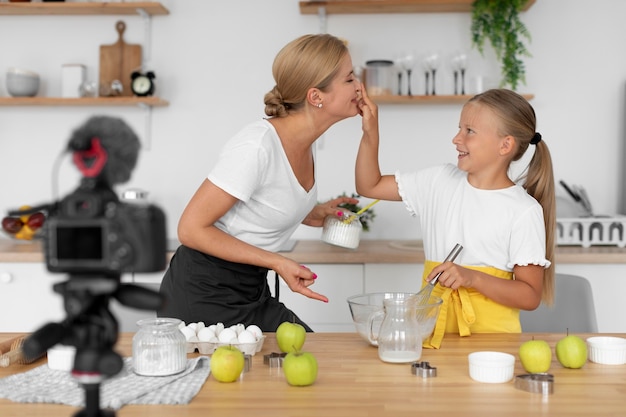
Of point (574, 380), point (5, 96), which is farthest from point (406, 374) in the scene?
point (5, 96)

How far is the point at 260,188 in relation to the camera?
1934 millimetres

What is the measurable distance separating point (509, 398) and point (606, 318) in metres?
1.97

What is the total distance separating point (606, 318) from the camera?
2.98 metres

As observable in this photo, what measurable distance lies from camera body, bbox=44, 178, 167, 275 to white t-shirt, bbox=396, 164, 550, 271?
136 cm

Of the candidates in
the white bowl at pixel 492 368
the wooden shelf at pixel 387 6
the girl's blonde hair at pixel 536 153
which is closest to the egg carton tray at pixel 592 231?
the wooden shelf at pixel 387 6

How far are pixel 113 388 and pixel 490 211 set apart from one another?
1.12 m

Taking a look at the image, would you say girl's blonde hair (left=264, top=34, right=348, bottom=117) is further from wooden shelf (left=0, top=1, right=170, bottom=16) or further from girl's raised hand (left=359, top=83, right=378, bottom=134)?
wooden shelf (left=0, top=1, right=170, bottom=16)

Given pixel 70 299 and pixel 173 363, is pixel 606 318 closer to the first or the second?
pixel 173 363

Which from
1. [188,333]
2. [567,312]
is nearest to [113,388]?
[188,333]

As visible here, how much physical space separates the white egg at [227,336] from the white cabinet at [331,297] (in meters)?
1.45

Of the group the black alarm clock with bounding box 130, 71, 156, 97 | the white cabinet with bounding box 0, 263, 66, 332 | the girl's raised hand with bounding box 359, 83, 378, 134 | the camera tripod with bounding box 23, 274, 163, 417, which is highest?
the black alarm clock with bounding box 130, 71, 156, 97

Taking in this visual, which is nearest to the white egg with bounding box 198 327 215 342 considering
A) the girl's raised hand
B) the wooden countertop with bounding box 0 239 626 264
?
the girl's raised hand

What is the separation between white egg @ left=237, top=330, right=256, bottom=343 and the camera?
4.83 feet

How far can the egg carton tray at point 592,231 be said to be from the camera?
3.06 meters
